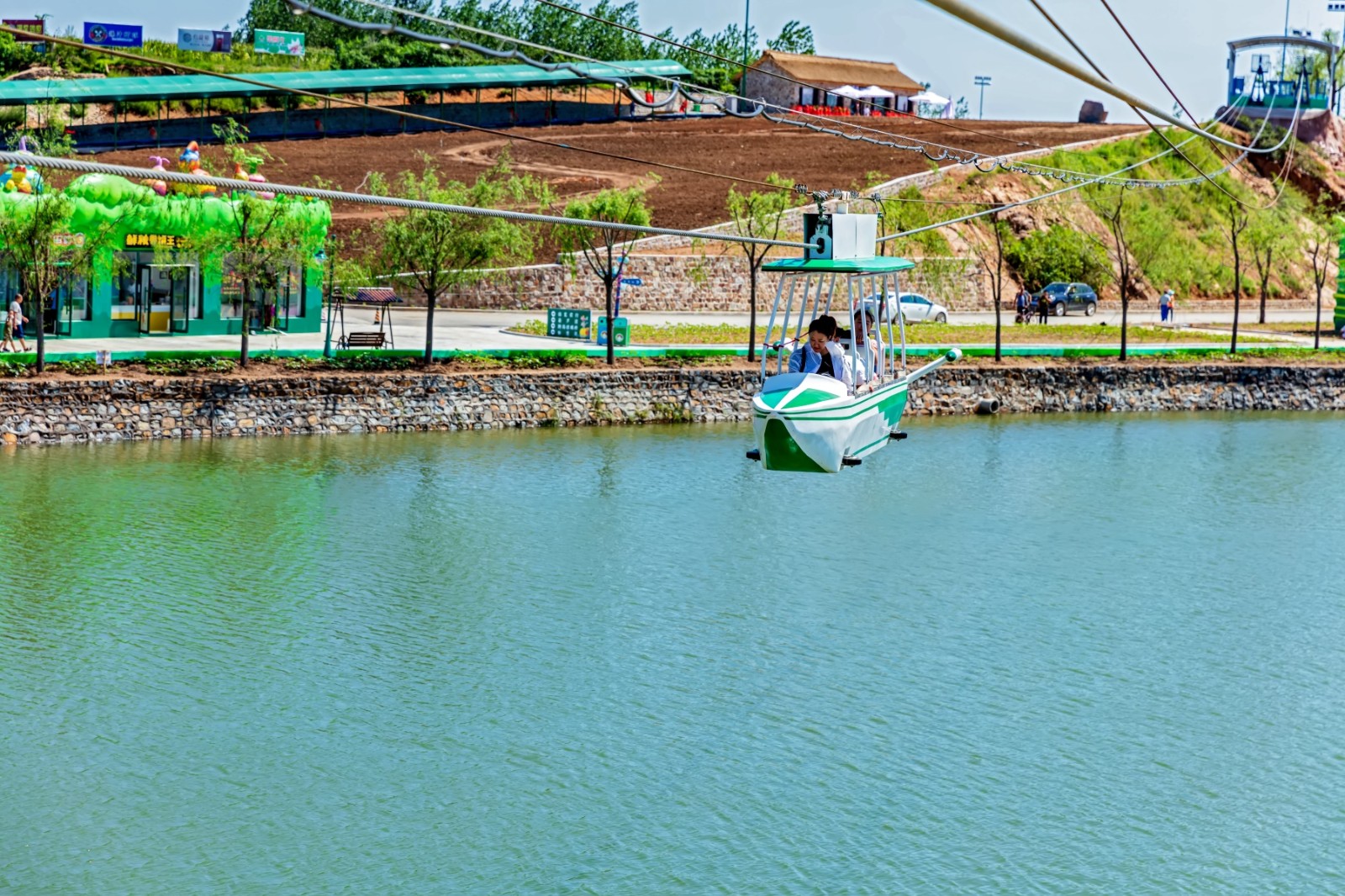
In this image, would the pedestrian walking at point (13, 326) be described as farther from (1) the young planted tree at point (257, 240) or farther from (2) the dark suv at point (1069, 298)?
(2) the dark suv at point (1069, 298)

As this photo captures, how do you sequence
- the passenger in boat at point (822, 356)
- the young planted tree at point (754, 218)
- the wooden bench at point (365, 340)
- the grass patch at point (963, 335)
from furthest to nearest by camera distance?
the grass patch at point (963, 335)
the young planted tree at point (754, 218)
the wooden bench at point (365, 340)
the passenger in boat at point (822, 356)

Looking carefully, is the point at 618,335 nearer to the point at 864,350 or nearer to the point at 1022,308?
the point at 1022,308

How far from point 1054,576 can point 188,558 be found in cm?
1740

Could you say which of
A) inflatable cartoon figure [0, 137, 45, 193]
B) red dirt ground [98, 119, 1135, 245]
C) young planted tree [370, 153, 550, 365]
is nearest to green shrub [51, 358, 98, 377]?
inflatable cartoon figure [0, 137, 45, 193]

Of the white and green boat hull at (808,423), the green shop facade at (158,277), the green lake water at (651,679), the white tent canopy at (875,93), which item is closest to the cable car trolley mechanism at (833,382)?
the white and green boat hull at (808,423)

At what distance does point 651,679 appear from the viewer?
2541cm

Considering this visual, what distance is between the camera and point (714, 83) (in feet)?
370

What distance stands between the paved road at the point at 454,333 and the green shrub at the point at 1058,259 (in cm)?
360

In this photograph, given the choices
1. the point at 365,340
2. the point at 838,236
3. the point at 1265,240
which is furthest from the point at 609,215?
the point at 1265,240

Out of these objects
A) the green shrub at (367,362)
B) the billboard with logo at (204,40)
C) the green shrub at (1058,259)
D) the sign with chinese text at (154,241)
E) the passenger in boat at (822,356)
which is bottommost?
the green shrub at (367,362)

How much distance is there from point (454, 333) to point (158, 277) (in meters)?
9.82

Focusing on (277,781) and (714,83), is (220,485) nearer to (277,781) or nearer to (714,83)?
(277,781)

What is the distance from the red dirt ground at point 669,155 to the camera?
257ft

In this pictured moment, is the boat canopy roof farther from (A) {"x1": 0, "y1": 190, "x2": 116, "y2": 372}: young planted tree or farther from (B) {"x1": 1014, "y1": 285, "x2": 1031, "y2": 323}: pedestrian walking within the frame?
(B) {"x1": 1014, "y1": 285, "x2": 1031, "y2": 323}: pedestrian walking
